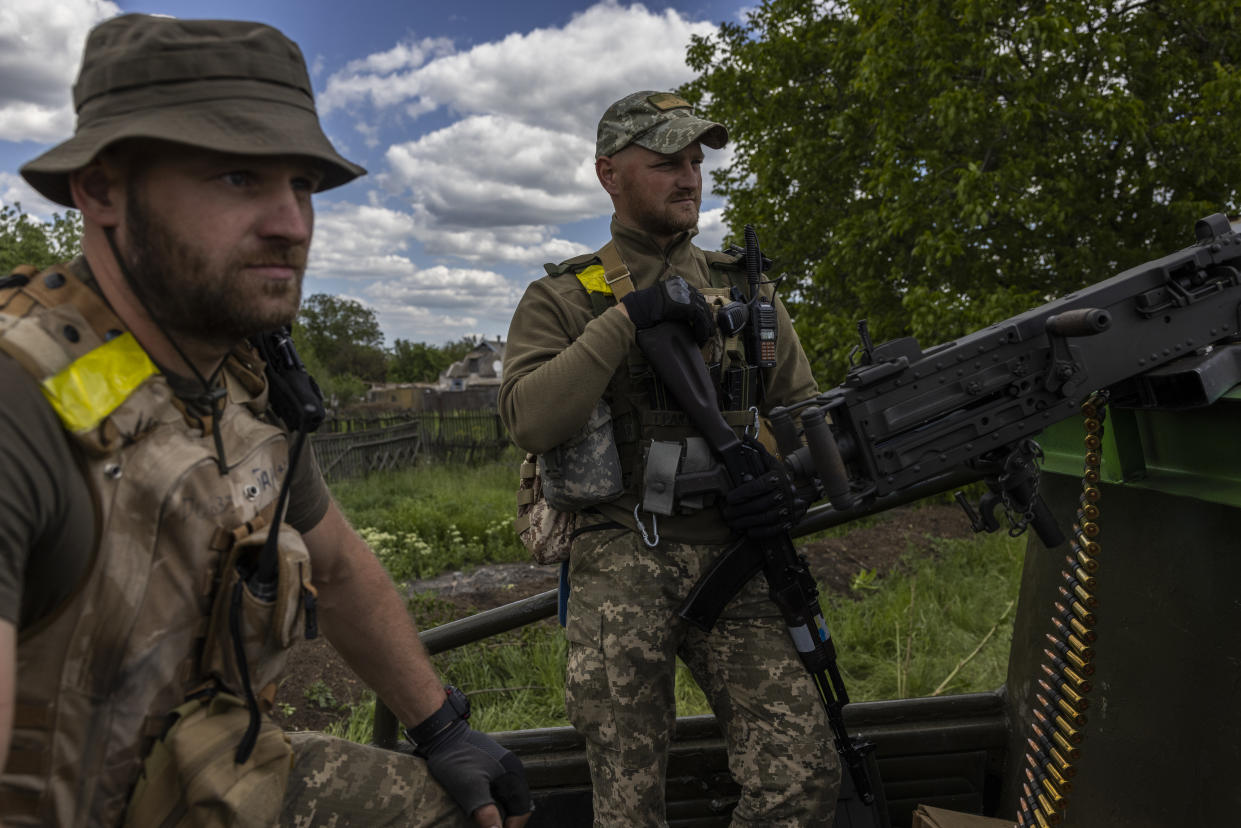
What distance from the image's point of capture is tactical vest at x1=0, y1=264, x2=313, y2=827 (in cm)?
126

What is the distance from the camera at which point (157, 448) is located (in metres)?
1.35

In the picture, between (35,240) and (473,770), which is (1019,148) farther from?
(35,240)

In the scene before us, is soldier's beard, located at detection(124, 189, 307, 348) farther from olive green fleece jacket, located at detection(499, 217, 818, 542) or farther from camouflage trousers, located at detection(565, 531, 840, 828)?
camouflage trousers, located at detection(565, 531, 840, 828)

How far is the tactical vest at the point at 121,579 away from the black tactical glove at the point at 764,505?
116 centimetres

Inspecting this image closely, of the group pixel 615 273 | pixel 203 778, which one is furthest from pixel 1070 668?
pixel 203 778

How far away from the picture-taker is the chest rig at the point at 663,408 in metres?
2.33

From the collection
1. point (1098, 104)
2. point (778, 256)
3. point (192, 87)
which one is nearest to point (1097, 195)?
point (1098, 104)

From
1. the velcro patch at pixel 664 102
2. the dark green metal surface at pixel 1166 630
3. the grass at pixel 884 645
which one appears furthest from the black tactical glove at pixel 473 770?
the grass at pixel 884 645

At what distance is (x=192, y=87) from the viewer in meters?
1.36

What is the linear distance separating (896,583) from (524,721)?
317 cm

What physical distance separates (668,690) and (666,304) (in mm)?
999

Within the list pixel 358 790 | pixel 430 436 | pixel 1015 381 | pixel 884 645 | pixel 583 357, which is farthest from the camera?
pixel 430 436

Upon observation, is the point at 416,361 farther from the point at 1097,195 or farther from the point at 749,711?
the point at 749,711

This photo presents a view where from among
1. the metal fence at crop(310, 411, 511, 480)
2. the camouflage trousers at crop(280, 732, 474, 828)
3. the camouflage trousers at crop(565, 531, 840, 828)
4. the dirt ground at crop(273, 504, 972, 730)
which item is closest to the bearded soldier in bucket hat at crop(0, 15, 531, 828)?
the camouflage trousers at crop(280, 732, 474, 828)
